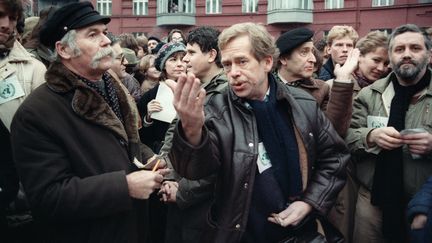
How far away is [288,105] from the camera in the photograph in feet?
8.84

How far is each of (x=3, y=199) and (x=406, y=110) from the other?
304cm

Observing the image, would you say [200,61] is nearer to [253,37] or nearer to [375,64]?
[253,37]

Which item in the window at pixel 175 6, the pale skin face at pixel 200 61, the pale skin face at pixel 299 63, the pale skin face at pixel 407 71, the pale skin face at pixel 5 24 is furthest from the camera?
the window at pixel 175 6

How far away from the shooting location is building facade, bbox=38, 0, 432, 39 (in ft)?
65.5

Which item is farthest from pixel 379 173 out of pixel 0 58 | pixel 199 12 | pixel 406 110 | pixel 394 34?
pixel 199 12

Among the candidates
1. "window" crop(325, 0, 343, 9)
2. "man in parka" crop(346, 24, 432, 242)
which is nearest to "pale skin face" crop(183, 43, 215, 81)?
"man in parka" crop(346, 24, 432, 242)

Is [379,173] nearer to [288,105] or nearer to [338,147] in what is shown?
[338,147]

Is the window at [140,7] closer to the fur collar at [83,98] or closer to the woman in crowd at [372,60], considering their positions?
the woman in crowd at [372,60]

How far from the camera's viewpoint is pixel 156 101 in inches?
177

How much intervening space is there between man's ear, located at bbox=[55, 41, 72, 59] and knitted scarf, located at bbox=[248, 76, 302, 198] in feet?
3.77

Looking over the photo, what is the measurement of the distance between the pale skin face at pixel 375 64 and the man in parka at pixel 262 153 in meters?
1.77

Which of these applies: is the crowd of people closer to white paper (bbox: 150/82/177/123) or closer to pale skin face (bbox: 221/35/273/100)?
pale skin face (bbox: 221/35/273/100)

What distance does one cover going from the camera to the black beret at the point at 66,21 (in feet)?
8.45

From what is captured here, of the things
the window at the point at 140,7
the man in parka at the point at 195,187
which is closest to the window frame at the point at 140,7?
the window at the point at 140,7
